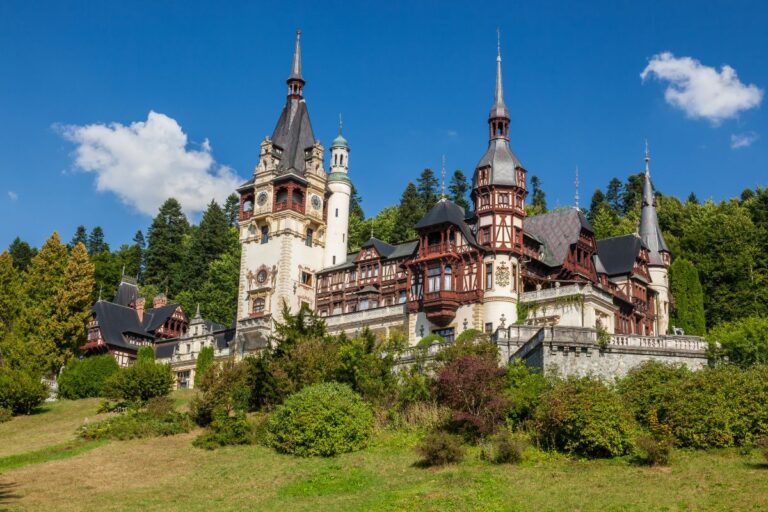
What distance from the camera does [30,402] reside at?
54.8 m

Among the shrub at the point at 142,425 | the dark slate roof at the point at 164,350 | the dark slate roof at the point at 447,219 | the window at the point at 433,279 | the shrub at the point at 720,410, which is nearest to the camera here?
the shrub at the point at 720,410

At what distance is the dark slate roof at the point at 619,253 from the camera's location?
65.9 meters

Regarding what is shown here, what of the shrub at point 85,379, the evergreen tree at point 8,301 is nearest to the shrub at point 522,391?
the shrub at point 85,379

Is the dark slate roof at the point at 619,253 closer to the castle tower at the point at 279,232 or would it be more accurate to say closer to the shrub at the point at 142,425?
the castle tower at the point at 279,232

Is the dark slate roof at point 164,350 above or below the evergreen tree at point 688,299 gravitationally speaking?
below

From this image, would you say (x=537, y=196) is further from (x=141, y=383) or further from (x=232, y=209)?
(x=141, y=383)

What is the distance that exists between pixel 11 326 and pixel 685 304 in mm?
48069

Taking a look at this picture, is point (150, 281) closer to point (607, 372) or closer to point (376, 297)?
point (376, 297)

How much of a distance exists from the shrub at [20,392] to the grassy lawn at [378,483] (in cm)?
1762

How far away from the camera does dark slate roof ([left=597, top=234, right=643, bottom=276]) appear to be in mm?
65900

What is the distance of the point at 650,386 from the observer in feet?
123

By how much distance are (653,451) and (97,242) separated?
3896 inches

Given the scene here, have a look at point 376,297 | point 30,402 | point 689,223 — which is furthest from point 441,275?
point 689,223

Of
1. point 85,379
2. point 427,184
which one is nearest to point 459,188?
point 427,184
